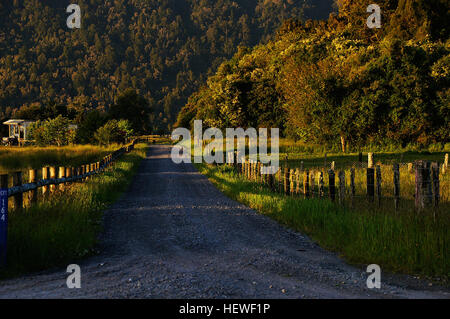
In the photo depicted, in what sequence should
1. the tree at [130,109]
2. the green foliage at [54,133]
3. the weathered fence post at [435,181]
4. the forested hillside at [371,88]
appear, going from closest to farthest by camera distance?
1. the weathered fence post at [435,181]
2. the forested hillside at [371,88]
3. the green foliage at [54,133]
4. the tree at [130,109]

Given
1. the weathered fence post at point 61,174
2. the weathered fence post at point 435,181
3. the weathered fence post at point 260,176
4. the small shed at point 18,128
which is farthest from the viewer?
the small shed at point 18,128

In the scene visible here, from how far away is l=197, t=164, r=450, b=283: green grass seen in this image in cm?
788

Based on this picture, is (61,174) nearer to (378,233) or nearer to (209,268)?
(209,268)

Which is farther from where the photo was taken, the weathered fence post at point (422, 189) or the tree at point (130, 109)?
the tree at point (130, 109)

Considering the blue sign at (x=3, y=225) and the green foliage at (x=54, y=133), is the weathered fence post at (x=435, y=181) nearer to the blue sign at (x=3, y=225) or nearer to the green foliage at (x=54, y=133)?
the blue sign at (x=3, y=225)

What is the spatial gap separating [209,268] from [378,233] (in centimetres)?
377

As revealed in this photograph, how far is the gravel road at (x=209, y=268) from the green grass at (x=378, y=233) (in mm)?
432

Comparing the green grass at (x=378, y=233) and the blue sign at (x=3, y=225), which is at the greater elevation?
the blue sign at (x=3, y=225)

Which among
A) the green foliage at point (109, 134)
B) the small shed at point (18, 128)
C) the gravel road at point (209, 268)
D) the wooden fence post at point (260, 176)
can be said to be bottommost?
the gravel road at point (209, 268)

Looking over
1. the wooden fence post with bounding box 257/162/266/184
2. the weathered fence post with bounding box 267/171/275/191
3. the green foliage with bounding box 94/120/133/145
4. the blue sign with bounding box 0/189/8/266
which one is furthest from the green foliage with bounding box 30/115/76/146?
the blue sign with bounding box 0/189/8/266

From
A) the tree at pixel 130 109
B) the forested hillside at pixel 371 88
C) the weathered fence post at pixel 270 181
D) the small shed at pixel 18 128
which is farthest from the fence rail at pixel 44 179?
the small shed at pixel 18 128

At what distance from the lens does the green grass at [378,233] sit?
25.9 feet

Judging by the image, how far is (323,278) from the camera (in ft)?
23.5

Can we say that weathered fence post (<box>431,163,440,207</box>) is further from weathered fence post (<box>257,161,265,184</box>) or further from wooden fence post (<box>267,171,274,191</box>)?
weathered fence post (<box>257,161,265,184</box>)
